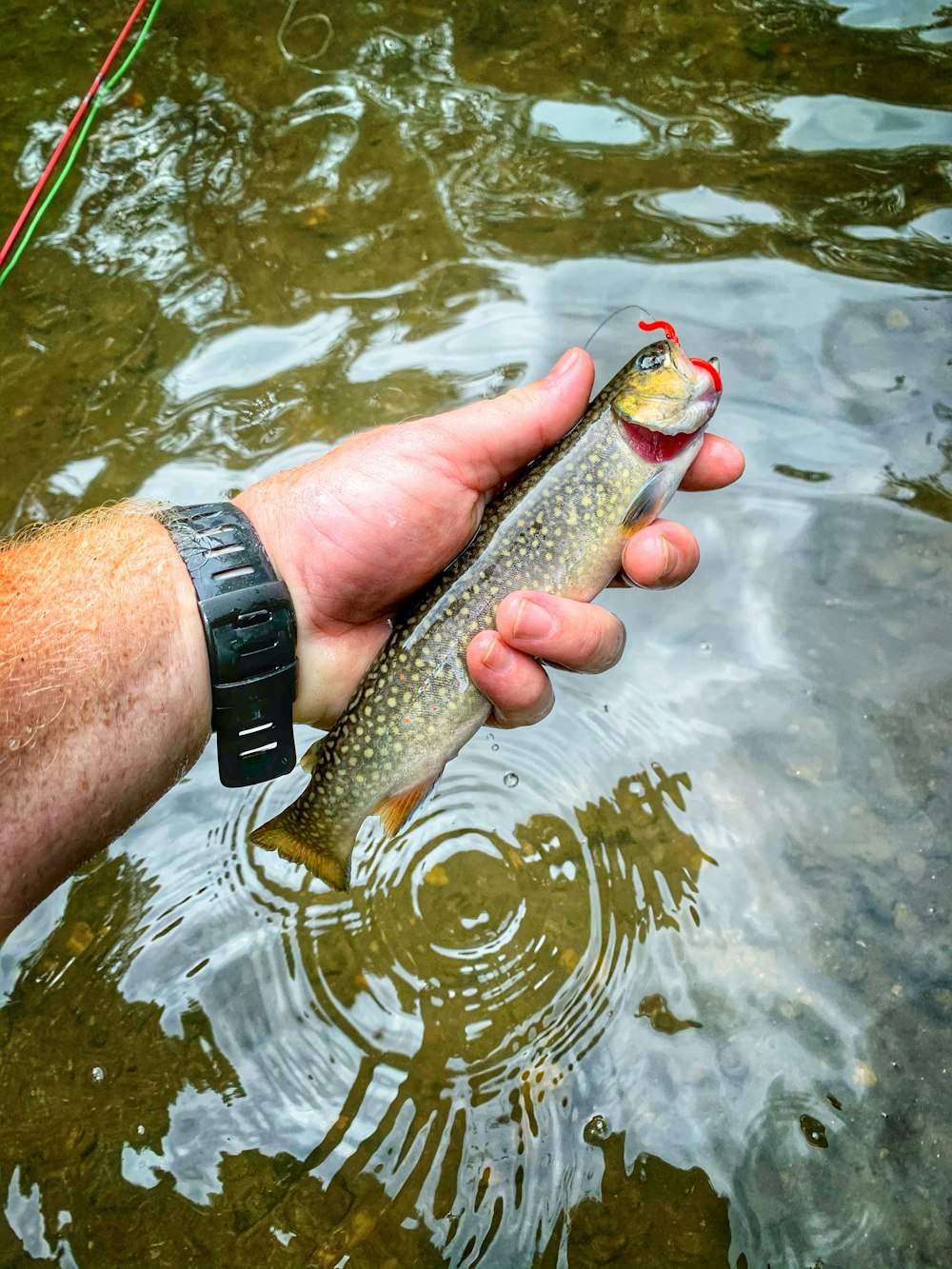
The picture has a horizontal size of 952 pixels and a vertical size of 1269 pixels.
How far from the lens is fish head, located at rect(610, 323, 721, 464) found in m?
2.71

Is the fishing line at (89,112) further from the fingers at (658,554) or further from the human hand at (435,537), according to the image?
the fingers at (658,554)

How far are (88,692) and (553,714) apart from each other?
1.54 m

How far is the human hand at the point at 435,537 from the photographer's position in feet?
8.75

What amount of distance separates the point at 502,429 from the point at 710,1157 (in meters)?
2.02

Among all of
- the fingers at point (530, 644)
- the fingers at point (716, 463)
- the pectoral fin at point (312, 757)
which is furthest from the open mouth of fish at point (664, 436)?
the pectoral fin at point (312, 757)

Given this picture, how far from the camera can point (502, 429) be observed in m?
2.81

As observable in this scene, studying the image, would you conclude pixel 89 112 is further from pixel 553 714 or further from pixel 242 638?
pixel 553 714

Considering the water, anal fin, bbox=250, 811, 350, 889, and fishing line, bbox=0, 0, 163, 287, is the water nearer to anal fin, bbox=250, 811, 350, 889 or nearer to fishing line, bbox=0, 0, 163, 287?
fishing line, bbox=0, 0, 163, 287

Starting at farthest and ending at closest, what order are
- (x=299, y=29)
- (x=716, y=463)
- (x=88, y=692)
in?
(x=299, y=29) → (x=716, y=463) → (x=88, y=692)

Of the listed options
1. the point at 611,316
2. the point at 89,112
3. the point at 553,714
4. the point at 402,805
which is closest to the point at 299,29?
the point at 89,112

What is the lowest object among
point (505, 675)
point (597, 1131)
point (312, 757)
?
point (597, 1131)

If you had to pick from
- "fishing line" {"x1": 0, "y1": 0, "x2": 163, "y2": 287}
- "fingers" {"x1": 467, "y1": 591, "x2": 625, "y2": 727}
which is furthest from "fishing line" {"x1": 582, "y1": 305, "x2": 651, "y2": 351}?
"fishing line" {"x1": 0, "y1": 0, "x2": 163, "y2": 287}

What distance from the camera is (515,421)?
2820 mm

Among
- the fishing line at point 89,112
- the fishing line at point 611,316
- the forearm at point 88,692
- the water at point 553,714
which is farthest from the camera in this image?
the fishing line at point 89,112
